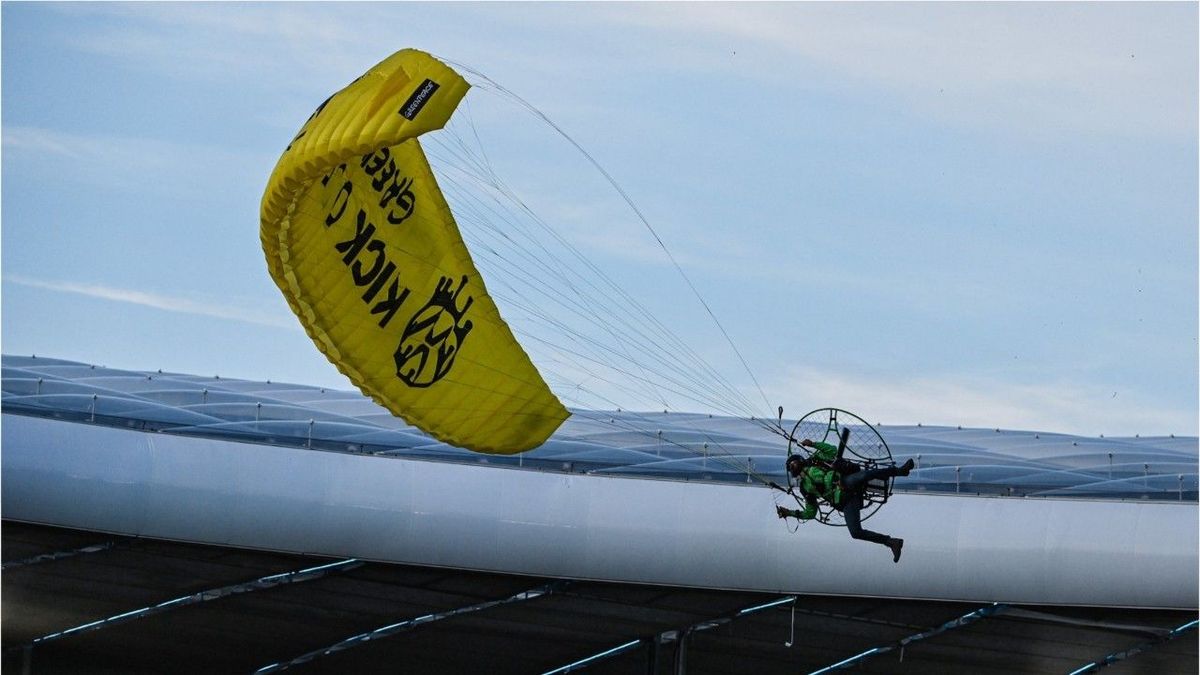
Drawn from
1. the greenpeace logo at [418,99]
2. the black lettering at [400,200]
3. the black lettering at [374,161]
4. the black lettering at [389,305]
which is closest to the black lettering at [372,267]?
the black lettering at [389,305]

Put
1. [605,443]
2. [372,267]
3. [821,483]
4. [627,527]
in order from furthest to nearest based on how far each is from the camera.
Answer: [605,443], [627,527], [372,267], [821,483]

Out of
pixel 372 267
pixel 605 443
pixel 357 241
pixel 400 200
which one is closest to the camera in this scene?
pixel 357 241

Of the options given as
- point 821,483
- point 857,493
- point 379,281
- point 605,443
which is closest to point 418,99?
point 379,281

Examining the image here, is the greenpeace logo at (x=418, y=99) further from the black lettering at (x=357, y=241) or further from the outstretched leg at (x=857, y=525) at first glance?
the outstretched leg at (x=857, y=525)

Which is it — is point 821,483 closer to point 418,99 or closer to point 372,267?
point 372,267

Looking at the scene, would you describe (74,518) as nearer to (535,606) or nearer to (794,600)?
(535,606)

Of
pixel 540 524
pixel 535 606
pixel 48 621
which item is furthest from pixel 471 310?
pixel 48 621

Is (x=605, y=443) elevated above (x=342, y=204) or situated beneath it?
situated beneath

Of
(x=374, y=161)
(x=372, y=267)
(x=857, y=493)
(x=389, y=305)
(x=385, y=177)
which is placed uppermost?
(x=374, y=161)

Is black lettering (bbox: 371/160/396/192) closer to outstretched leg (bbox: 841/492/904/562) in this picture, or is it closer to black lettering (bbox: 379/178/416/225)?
black lettering (bbox: 379/178/416/225)
